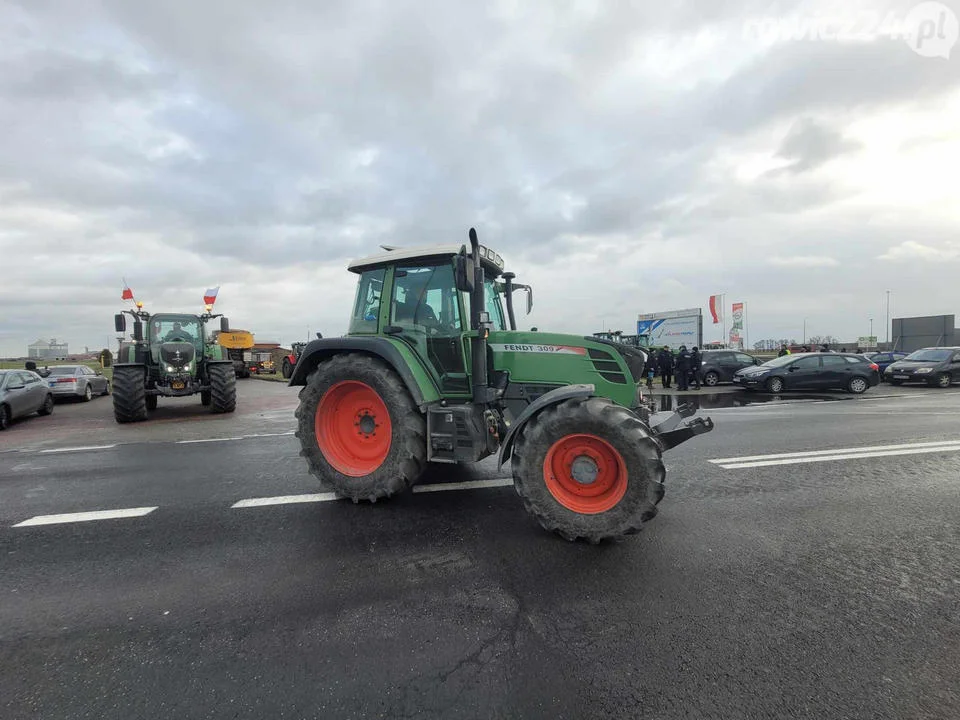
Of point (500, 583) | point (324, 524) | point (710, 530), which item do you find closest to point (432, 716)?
point (500, 583)

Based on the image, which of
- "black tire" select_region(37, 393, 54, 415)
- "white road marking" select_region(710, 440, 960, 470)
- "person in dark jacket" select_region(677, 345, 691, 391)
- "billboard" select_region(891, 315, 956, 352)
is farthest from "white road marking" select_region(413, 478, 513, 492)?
"billboard" select_region(891, 315, 956, 352)

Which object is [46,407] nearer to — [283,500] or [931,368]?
[283,500]

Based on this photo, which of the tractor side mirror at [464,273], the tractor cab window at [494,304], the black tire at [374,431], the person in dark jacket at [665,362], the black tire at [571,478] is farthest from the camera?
the person in dark jacket at [665,362]

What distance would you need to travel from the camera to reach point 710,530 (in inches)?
144

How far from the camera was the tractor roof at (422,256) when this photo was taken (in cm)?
A: 435

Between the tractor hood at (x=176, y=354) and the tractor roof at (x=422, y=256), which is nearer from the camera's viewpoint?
the tractor roof at (x=422, y=256)

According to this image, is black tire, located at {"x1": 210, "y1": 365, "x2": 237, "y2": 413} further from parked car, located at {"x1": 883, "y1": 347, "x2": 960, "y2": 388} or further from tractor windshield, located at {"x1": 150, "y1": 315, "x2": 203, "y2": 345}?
parked car, located at {"x1": 883, "y1": 347, "x2": 960, "y2": 388}

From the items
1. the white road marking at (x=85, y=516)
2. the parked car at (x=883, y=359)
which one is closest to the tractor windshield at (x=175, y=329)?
the white road marking at (x=85, y=516)

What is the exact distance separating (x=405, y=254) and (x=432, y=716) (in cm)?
369

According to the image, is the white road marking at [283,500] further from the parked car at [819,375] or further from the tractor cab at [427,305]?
the parked car at [819,375]

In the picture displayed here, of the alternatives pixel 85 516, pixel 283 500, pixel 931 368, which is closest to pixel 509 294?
pixel 283 500

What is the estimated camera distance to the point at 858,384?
50.4 feet

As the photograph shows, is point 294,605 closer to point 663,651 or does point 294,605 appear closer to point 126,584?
point 126,584

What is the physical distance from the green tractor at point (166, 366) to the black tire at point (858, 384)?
1957 centimetres
